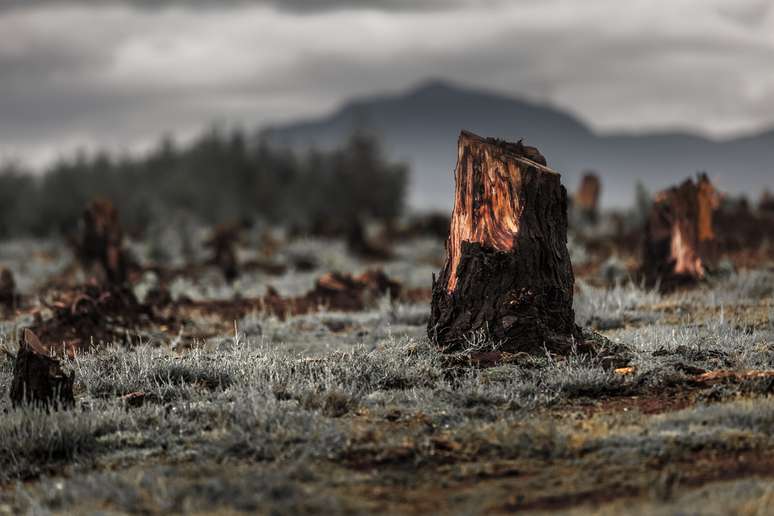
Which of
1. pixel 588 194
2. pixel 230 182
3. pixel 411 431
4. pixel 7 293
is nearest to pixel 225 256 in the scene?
pixel 7 293

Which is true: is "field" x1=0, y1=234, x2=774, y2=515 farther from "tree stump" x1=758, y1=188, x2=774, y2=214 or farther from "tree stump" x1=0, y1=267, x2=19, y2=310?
"tree stump" x1=758, y1=188, x2=774, y2=214

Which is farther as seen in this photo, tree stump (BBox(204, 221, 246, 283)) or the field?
tree stump (BBox(204, 221, 246, 283))

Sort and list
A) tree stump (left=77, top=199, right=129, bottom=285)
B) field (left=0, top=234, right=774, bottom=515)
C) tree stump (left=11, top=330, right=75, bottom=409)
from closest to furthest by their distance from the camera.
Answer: field (left=0, top=234, right=774, bottom=515) → tree stump (left=11, top=330, right=75, bottom=409) → tree stump (left=77, top=199, right=129, bottom=285)

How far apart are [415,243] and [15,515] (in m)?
18.5

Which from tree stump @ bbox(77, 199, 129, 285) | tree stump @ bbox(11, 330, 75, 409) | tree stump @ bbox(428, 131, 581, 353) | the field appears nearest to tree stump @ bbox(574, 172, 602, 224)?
tree stump @ bbox(77, 199, 129, 285)

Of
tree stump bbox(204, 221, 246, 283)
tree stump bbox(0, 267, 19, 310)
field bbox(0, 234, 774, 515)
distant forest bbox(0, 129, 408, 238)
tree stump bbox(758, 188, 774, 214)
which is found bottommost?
field bbox(0, 234, 774, 515)

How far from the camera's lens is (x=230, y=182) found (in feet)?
151

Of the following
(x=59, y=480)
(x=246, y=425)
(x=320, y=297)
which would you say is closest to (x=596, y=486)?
(x=246, y=425)

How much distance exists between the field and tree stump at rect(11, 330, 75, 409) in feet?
0.53

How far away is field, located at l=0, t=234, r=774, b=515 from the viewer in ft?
13.1

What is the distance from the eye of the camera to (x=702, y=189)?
11617mm

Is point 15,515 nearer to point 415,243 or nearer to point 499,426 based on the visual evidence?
point 499,426

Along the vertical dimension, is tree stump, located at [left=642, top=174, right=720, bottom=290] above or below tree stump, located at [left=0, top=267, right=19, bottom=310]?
above

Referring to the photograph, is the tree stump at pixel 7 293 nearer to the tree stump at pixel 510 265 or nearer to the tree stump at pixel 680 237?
the tree stump at pixel 510 265
